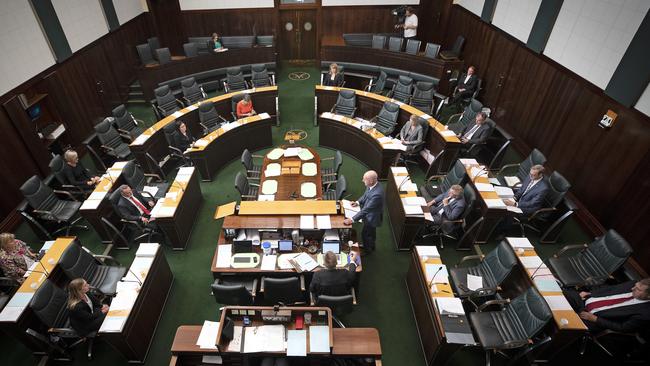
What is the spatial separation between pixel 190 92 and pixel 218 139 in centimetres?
297

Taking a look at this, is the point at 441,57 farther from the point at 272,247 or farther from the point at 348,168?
the point at 272,247

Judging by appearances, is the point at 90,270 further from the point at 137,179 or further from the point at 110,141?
the point at 110,141

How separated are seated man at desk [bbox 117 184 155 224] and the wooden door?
927cm

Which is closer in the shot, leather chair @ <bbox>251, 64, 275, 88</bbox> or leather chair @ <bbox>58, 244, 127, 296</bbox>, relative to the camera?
leather chair @ <bbox>58, 244, 127, 296</bbox>

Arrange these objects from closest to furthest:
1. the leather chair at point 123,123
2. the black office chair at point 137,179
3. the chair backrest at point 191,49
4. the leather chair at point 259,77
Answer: the black office chair at point 137,179 → the leather chair at point 123,123 → the leather chair at point 259,77 → the chair backrest at point 191,49

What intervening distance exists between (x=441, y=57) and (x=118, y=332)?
11756 mm

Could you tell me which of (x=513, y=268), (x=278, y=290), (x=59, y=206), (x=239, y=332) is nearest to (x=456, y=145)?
(x=513, y=268)

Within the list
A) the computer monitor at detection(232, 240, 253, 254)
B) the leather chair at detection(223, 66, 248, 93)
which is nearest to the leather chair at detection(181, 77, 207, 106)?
the leather chair at detection(223, 66, 248, 93)

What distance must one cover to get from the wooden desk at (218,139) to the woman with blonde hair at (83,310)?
365 centimetres

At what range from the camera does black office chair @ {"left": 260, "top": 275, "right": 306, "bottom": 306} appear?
467 centimetres

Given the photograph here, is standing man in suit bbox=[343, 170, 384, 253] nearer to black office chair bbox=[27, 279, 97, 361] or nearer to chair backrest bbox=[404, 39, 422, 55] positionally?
black office chair bbox=[27, 279, 97, 361]

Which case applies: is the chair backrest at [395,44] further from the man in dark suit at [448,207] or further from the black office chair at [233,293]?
the black office chair at [233,293]

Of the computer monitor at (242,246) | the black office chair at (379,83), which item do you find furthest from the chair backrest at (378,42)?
the computer monitor at (242,246)

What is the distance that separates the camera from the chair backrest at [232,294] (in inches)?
181
